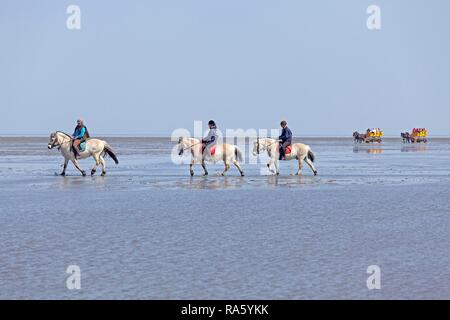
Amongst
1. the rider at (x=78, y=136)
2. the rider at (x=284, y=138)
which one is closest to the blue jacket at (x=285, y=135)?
the rider at (x=284, y=138)

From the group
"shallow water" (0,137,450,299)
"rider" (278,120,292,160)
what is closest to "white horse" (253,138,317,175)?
"rider" (278,120,292,160)

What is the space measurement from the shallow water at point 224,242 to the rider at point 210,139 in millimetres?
4692

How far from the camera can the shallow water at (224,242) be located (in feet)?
28.0

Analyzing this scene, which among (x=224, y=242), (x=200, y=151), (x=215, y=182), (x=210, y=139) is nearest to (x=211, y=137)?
(x=210, y=139)

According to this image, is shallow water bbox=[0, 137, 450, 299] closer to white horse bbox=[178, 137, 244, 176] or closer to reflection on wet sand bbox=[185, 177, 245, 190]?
reflection on wet sand bbox=[185, 177, 245, 190]

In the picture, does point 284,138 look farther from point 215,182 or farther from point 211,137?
point 215,182

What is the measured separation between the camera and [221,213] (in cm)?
1598

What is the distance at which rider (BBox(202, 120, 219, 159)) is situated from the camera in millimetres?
26864

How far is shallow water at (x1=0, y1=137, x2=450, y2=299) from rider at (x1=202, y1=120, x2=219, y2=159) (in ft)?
15.4

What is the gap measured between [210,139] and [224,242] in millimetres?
15446
